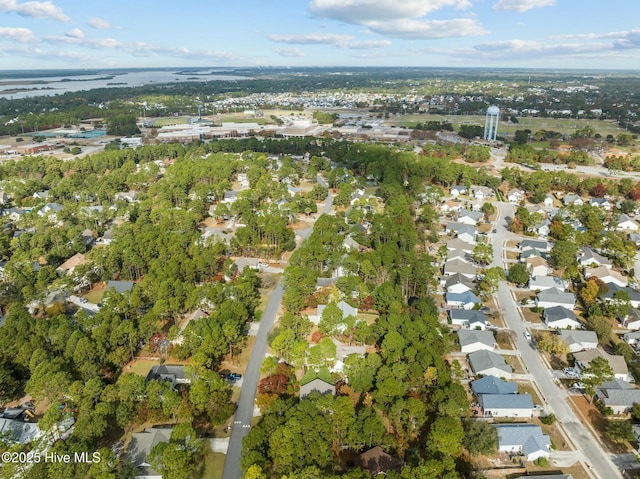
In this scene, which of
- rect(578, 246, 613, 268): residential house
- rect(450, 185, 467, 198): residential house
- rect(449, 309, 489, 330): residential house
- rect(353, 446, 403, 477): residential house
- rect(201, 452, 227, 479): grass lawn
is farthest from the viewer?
rect(450, 185, 467, 198): residential house

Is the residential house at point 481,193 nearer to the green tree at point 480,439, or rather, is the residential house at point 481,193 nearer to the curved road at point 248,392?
the curved road at point 248,392

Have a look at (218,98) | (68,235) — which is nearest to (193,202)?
(68,235)

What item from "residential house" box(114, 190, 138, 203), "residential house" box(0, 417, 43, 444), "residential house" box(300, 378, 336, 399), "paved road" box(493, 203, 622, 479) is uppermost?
"residential house" box(114, 190, 138, 203)

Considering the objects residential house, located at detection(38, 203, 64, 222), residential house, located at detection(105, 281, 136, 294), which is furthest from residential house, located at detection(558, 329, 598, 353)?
residential house, located at detection(38, 203, 64, 222)

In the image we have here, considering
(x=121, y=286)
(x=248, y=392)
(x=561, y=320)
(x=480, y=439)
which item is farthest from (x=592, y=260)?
(x=121, y=286)

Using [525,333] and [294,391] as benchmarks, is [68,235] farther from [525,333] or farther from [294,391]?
[525,333]

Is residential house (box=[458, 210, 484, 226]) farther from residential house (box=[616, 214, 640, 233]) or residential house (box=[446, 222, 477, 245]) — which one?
residential house (box=[616, 214, 640, 233])
